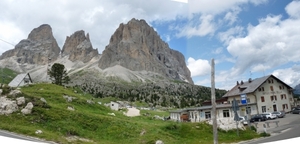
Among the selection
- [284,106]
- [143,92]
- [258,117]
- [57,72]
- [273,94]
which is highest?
[143,92]

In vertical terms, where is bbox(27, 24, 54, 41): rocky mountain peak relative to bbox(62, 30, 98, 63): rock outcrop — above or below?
below

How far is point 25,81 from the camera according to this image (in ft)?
48.0

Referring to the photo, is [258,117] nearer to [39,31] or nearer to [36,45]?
[39,31]

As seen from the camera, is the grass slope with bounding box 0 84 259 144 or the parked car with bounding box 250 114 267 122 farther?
the parked car with bounding box 250 114 267 122

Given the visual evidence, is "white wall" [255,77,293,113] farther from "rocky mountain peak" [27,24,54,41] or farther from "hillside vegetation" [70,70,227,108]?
"hillside vegetation" [70,70,227,108]

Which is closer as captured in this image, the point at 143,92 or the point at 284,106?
the point at 284,106

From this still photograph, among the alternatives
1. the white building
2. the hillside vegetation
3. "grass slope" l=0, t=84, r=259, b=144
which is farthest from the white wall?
the hillside vegetation

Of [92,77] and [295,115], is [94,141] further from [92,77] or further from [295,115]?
[92,77]

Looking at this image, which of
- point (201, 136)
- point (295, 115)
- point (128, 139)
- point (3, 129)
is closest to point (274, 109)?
point (295, 115)

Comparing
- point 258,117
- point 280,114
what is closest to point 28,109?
point 280,114

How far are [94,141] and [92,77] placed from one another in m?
70.6

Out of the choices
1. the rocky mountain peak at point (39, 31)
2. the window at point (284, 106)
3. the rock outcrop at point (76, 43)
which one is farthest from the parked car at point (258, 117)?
the rocky mountain peak at point (39, 31)

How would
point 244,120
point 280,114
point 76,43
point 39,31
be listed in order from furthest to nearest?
point 76,43, point 244,120, point 39,31, point 280,114

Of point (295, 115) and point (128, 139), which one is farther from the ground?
point (295, 115)
